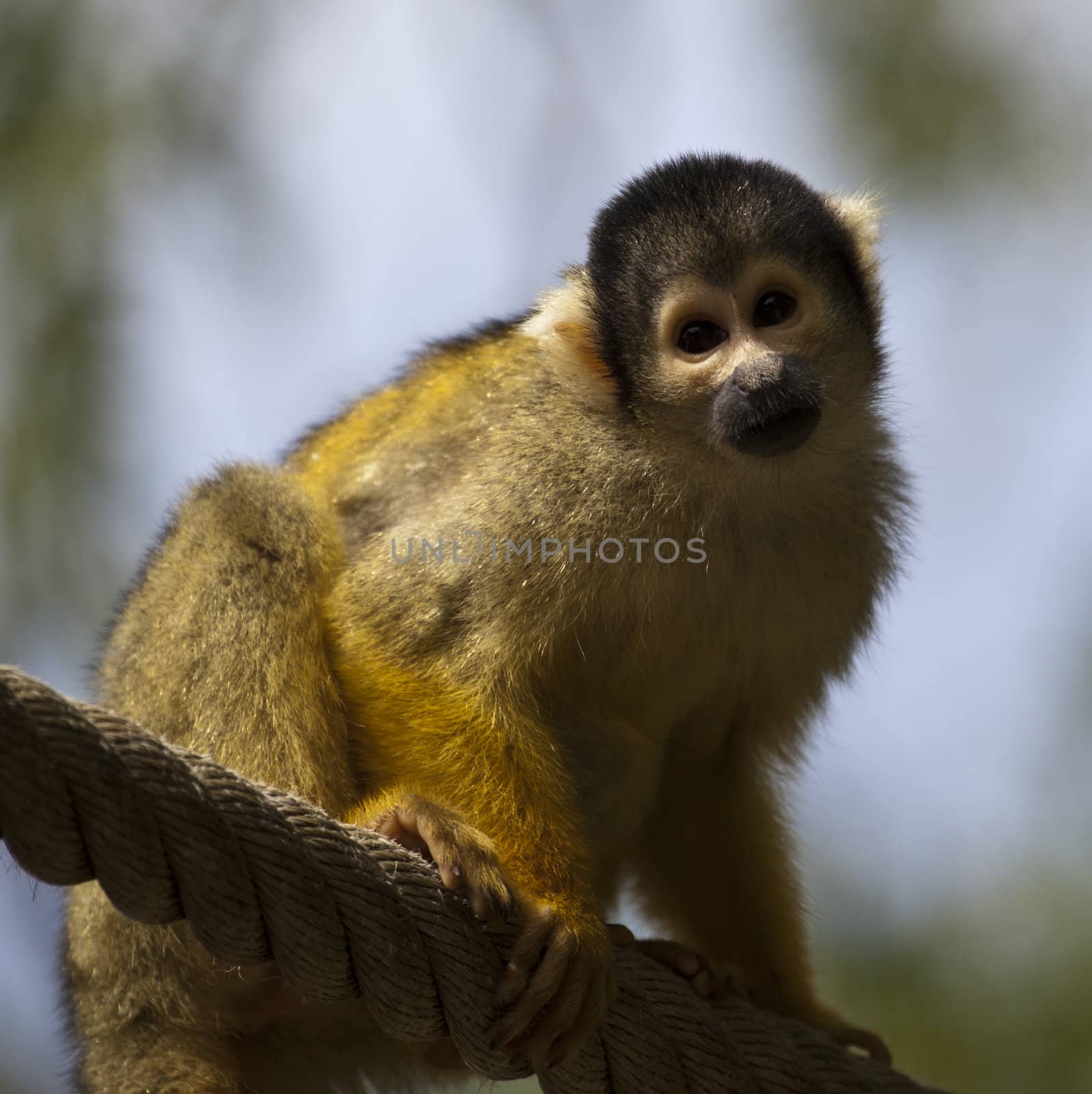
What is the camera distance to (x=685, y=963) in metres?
3.86

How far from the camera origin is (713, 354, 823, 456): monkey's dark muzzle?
381 centimetres

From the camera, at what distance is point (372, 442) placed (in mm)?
4734

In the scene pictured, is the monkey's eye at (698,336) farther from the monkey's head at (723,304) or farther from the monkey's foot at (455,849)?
the monkey's foot at (455,849)

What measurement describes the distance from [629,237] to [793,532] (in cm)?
113

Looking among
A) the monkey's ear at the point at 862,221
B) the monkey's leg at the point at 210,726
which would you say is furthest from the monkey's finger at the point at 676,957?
the monkey's ear at the point at 862,221

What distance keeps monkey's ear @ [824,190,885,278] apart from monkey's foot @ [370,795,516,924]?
8.00ft

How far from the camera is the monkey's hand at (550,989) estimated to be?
3049 mm

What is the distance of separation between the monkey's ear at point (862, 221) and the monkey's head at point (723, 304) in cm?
11

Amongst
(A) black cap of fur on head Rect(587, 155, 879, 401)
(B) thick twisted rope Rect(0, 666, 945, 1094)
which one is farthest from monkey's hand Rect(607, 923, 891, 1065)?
(A) black cap of fur on head Rect(587, 155, 879, 401)

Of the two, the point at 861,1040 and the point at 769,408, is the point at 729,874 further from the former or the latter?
the point at 769,408

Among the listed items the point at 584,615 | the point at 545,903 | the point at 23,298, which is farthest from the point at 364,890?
the point at 23,298

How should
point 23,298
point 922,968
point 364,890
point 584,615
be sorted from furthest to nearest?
point 922,968 < point 23,298 < point 584,615 < point 364,890

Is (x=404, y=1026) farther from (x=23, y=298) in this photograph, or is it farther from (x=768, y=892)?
(x=23, y=298)

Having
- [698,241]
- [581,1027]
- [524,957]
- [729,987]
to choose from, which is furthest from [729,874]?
[698,241]
